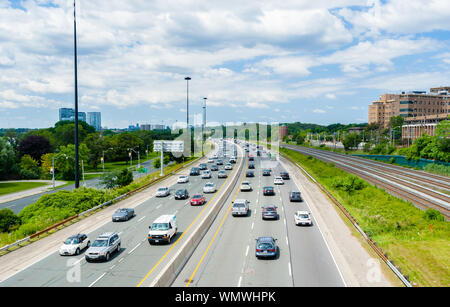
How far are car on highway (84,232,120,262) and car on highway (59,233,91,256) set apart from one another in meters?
1.95

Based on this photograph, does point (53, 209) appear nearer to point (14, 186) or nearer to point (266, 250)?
point (266, 250)

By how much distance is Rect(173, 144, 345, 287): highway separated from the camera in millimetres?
20125

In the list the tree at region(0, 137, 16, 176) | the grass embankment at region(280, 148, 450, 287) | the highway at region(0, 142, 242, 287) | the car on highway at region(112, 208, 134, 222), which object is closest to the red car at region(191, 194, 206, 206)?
the highway at region(0, 142, 242, 287)

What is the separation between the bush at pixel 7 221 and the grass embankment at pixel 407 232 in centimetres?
3376

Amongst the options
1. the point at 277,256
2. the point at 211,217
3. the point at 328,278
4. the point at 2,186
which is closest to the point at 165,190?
the point at 211,217

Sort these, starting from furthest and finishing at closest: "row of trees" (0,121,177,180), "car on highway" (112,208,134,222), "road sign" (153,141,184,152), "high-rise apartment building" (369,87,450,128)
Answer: "high-rise apartment building" (369,87,450,128) → "row of trees" (0,121,177,180) → "road sign" (153,141,184,152) → "car on highway" (112,208,134,222)

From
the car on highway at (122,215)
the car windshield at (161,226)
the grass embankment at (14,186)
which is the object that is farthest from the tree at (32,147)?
the car windshield at (161,226)

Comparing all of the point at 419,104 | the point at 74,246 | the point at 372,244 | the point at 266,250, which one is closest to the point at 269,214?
the point at 372,244

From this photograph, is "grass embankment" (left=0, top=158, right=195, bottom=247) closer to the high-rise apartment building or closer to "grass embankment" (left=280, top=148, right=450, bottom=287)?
"grass embankment" (left=280, top=148, right=450, bottom=287)

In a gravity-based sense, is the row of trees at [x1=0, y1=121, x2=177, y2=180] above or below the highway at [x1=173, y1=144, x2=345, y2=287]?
above

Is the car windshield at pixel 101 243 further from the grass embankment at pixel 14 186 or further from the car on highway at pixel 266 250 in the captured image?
the grass embankment at pixel 14 186

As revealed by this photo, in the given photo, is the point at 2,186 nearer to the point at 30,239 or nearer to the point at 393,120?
the point at 30,239

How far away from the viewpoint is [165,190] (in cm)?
5119
